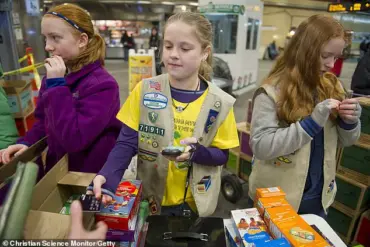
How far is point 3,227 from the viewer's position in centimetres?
53

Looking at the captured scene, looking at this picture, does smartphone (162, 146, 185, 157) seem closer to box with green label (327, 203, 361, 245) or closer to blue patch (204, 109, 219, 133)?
blue patch (204, 109, 219, 133)

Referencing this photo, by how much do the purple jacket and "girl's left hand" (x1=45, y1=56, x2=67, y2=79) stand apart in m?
0.07

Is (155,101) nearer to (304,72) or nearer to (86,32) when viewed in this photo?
(86,32)

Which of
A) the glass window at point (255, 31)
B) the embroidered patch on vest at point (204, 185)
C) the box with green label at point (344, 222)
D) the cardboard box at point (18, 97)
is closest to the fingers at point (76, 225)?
the embroidered patch on vest at point (204, 185)

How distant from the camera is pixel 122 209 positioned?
85cm

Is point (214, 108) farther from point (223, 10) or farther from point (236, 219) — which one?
point (223, 10)

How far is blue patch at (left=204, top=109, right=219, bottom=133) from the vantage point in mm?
1210

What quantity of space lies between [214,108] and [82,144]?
0.62 metres

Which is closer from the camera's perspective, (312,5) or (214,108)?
(214,108)

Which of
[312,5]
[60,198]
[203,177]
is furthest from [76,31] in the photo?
[312,5]

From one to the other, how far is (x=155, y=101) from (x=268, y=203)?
62cm

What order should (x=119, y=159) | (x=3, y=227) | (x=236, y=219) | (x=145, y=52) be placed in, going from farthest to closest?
1. (x=145, y=52)
2. (x=119, y=159)
3. (x=236, y=219)
4. (x=3, y=227)

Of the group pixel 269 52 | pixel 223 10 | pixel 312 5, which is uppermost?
pixel 312 5

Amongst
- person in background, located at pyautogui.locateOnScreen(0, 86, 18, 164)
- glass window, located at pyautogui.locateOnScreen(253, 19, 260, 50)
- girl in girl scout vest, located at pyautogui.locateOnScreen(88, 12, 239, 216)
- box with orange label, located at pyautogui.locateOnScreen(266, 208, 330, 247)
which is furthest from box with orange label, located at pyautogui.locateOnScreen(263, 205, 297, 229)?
glass window, located at pyautogui.locateOnScreen(253, 19, 260, 50)
